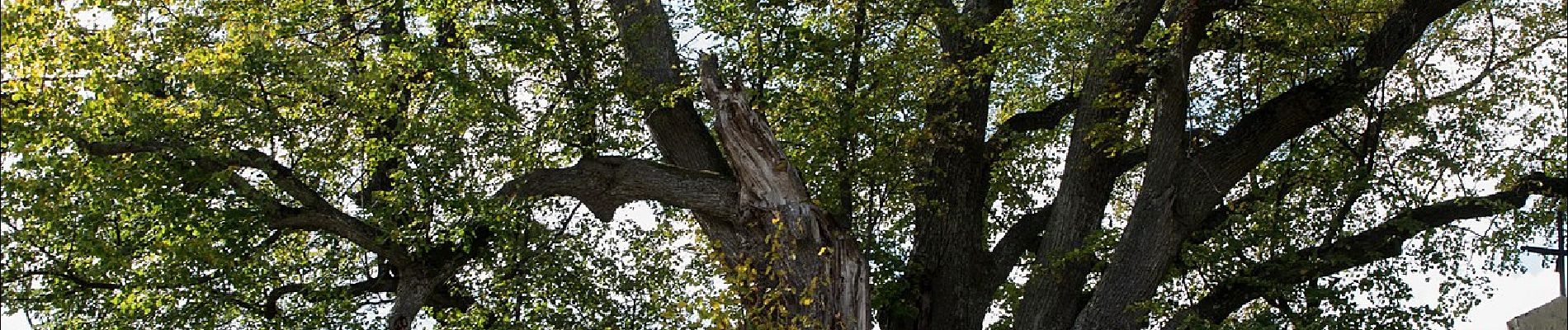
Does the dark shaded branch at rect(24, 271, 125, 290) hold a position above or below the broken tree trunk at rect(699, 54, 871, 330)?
above

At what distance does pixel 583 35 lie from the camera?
1249 cm

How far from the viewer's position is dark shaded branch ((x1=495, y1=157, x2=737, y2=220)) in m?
12.0

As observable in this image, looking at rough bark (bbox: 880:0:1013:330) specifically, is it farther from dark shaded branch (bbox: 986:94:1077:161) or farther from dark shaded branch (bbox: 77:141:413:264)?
dark shaded branch (bbox: 77:141:413:264)

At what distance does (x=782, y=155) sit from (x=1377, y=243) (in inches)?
188

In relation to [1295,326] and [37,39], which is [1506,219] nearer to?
[1295,326]

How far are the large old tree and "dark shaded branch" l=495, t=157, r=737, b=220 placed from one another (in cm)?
2

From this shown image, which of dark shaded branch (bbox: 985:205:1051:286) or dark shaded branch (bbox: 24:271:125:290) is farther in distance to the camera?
dark shaded branch (bbox: 985:205:1051:286)

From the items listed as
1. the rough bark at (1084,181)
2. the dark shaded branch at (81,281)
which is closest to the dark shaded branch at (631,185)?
the rough bark at (1084,181)

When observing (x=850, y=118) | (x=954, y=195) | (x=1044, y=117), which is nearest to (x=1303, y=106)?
(x=1044, y=117)

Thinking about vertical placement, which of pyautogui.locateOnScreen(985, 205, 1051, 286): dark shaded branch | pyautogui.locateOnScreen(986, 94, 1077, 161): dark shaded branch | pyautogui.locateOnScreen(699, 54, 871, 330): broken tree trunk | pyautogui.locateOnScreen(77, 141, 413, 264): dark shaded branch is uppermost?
pyautogui.locateOnScreen(986, 94, 1077, 161): dark shaded branch

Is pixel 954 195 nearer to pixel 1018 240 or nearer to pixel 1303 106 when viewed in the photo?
pixel 1018 240

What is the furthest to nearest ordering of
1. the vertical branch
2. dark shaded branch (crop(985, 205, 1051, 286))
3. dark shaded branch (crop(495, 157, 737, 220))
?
dark shaded branch (crop(985, 205, 1051, 286)) → the vertical branch → dark shaded branch (crop(495, 157, 737, 220))

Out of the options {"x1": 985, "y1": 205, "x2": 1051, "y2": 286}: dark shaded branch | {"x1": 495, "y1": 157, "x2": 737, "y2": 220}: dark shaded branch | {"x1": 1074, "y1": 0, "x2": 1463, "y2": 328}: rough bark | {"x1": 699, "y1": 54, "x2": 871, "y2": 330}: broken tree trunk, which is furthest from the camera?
{"x1": 985, "y1": 205, "x2": 1051, "y2": 286}: dark shaded branch

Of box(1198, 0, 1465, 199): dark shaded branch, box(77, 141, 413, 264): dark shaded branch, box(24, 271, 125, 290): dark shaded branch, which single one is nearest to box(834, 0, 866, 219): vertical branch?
box(1198, 0, 1465, 199): dark shaded branch
